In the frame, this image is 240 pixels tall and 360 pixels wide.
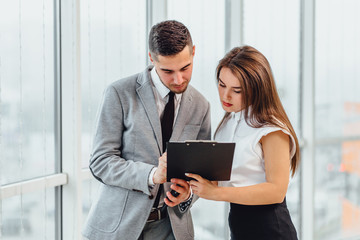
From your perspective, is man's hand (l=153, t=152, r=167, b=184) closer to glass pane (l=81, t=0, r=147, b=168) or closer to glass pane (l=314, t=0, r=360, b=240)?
glass pane (l=81, t=0, r=147, b=168)

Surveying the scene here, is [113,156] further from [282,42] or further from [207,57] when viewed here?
[282,42]

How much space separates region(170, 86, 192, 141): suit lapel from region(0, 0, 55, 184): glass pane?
2.68ft

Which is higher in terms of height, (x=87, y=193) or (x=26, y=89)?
(x=26, y=89)

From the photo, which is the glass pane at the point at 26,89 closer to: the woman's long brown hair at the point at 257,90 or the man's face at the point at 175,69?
the man's face at the point at 175,69

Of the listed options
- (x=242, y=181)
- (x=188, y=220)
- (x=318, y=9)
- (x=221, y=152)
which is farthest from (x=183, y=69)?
(x=318, y=9)

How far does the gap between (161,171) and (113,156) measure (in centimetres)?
20

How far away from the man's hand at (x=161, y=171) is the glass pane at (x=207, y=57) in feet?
5.39

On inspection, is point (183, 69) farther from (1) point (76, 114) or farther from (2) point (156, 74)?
(1) point (76, 114)

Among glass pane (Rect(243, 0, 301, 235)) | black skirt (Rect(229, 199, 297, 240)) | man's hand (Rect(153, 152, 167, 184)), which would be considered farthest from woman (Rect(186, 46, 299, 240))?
glass pane (Rect(243, 0, 301, 235))

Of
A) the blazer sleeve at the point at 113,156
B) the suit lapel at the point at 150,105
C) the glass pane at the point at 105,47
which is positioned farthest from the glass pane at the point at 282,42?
the blazer sleeve at the point at 113,156

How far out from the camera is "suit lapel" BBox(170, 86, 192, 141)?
1.58m

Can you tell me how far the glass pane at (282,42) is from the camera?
3334 mm

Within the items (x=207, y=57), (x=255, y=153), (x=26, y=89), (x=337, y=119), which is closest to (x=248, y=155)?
(x=255, y=153)

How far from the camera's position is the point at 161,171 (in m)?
1.41
